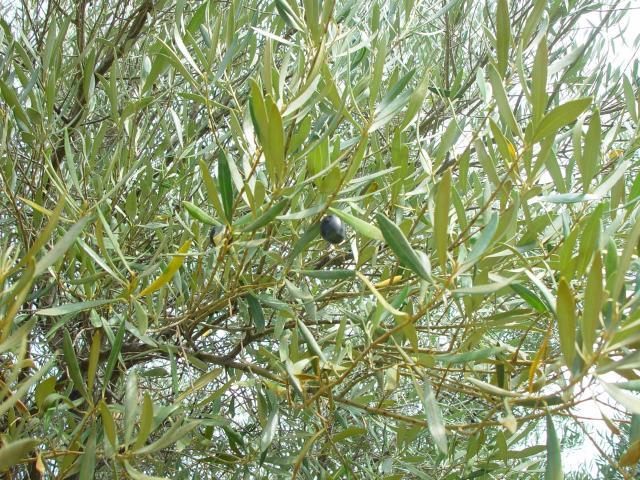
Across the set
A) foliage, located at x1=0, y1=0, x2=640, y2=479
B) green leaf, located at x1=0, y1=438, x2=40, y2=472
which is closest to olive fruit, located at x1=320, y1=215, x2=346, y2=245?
foliage, located at x1=0, y1=0, x2=640, y2=479

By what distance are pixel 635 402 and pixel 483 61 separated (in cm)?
163

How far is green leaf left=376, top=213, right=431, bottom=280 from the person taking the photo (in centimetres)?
73

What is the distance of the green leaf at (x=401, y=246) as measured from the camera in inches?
28.7

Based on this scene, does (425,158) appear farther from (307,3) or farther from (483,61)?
(483,61)

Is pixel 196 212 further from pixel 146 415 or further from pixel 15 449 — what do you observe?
pixel 15 449

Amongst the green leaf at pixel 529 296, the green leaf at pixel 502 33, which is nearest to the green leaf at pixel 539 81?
the green leaf at pixel 502 33

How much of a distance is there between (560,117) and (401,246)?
224mm

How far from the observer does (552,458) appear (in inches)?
27.6

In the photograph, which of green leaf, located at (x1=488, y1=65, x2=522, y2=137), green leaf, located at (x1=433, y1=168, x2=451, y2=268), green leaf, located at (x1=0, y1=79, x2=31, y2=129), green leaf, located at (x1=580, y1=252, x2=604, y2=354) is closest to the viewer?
green leaf, located at (x1=580, y1=252, x2=604, y2=354)

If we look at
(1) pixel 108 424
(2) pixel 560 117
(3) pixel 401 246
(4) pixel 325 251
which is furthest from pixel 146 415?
(4) pixel 325 251

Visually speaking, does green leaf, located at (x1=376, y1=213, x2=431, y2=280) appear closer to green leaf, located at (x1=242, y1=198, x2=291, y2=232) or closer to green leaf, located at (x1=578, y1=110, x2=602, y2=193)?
green leaf, located at (x1=242, y1=198, x2=291, y2=232)

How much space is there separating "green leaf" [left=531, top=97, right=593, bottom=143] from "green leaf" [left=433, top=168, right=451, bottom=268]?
0.16 m

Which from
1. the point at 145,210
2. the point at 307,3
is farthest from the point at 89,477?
the point at 145,210

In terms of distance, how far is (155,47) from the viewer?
1.42 m
